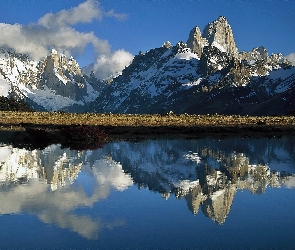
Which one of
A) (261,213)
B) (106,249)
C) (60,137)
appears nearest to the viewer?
(106,249)

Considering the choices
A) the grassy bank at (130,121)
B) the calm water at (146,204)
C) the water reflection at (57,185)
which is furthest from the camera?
the grassy bank at (130,121)

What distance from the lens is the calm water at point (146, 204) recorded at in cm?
1321

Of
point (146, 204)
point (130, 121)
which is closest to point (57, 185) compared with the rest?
point (146, 204)

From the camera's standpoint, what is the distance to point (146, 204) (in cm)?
1778

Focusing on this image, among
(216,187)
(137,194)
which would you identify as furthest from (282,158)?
(137,194)

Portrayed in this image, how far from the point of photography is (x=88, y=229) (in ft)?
46.0

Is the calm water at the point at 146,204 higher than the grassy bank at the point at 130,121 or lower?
lower

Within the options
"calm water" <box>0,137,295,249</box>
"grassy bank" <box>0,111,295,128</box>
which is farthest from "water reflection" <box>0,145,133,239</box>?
"grassy bank" <box>0,111,295,128</box>

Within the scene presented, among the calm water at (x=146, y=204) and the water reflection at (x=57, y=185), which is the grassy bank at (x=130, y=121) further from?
the calm water at (x=146, y=204)

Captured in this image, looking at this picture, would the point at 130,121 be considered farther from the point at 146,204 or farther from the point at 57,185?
the point at 146,204

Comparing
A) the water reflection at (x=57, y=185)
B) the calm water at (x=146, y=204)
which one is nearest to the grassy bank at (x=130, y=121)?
the water reflection at (x=57, y=185)

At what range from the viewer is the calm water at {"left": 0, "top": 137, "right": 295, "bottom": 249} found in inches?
520

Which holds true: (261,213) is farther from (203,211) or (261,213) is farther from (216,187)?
(216,187)

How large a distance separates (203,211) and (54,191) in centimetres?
728
